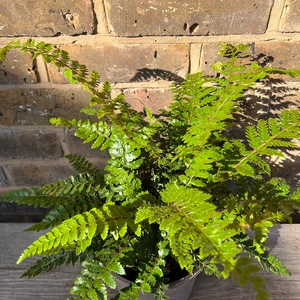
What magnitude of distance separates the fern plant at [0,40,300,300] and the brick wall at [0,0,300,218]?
0.06 meters

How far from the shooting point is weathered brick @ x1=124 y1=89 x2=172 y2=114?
37.0 inches

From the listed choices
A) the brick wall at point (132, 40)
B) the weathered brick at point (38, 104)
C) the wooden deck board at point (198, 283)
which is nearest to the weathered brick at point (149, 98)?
the brick wall at point (132, 40)

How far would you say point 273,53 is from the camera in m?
0.85

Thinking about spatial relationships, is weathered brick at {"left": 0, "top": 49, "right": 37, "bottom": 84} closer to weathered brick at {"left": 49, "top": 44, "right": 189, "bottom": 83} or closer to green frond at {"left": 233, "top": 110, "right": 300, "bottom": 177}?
weathered brick at {"left": 49, "top": 44, "right": 189, "bottom": 83}

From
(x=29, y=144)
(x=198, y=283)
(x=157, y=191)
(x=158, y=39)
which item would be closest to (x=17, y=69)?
(x=29, y=144)

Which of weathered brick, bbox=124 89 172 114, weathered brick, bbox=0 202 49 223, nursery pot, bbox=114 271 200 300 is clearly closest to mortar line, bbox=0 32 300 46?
weathered brick, bbox=124 89 172 114

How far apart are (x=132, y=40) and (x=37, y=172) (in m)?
0.57

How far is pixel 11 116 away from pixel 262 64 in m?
0.70

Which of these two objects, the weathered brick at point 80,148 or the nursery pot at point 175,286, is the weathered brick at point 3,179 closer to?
the weathered brick at point 80,148

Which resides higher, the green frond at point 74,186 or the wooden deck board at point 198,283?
the green frond at point 74,186

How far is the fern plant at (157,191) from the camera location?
0.63 meters

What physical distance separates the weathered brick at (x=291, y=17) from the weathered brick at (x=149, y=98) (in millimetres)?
318

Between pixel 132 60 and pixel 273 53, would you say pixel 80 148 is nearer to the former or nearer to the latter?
pixel 132 60

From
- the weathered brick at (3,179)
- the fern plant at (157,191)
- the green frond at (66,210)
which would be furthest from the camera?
the weathered brick at (3,179)
